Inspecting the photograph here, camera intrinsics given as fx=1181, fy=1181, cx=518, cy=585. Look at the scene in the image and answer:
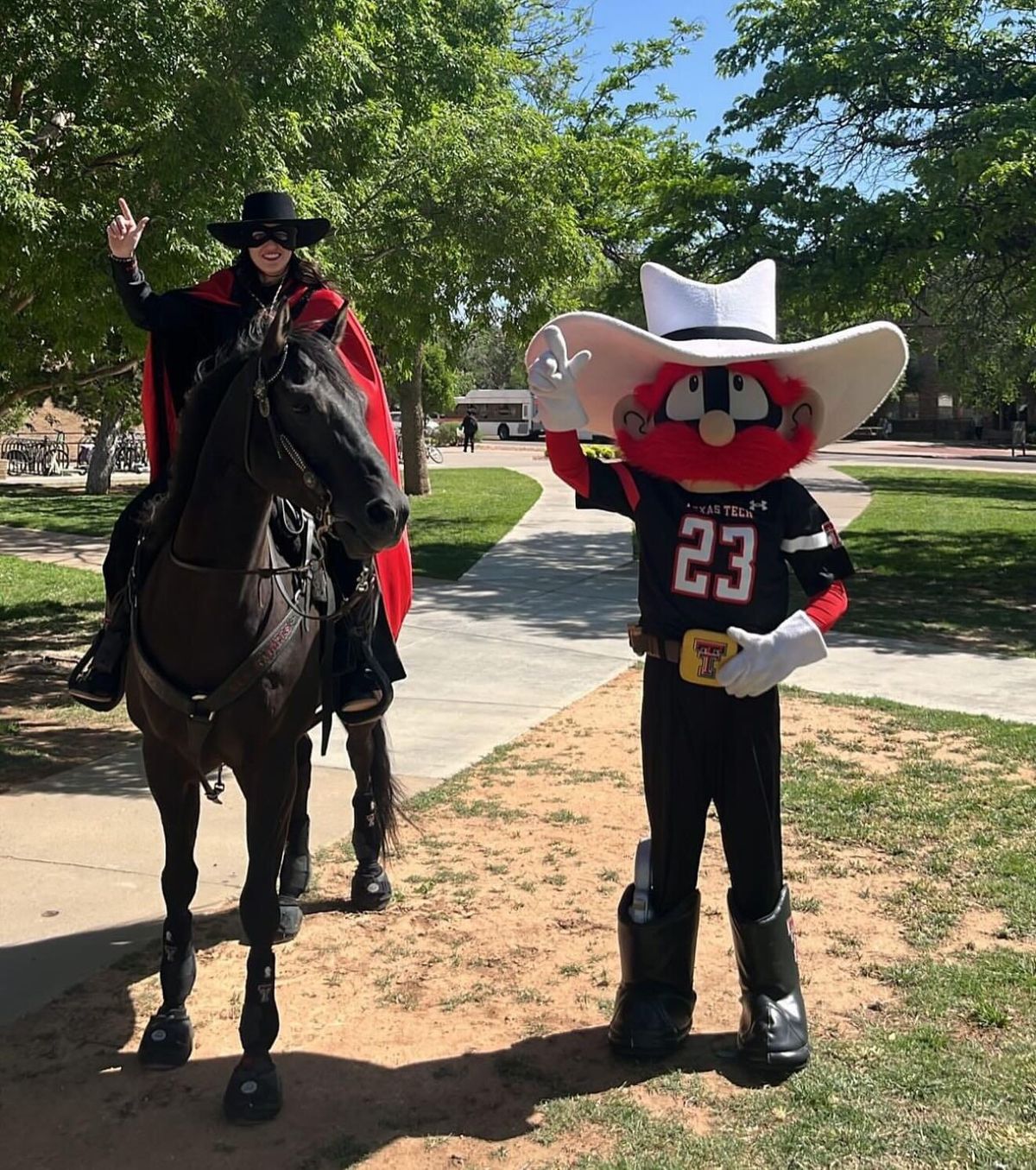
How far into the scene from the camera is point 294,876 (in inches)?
186

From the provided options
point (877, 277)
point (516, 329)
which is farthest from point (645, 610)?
point (877, 277)

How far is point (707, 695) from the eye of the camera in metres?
3.60

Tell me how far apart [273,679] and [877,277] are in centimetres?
1023

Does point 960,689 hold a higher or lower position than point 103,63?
lower

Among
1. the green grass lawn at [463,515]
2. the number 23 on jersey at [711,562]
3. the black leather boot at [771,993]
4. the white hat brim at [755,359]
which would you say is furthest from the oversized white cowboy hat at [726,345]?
the green grass lawn at [463,515]

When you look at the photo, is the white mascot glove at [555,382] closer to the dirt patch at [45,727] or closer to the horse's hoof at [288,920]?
the horse's hoof at [288,920]

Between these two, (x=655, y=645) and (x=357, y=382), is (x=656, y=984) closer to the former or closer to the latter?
(x=655, y=645)

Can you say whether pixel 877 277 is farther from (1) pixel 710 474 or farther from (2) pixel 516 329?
(1) pixel 710 474

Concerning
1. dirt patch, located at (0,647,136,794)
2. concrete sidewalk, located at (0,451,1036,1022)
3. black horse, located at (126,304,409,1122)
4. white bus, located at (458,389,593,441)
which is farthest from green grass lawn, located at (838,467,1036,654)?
white bus, located at (458,389,593,441)

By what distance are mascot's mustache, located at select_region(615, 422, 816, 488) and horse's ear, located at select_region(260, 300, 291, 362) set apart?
4.02 ft

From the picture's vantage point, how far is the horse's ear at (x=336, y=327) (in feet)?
10.3

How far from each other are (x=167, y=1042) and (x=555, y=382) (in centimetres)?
232

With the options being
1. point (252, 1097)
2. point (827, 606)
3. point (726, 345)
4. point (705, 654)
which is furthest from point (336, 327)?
point (252, 1097)

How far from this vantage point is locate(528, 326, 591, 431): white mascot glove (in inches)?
139
